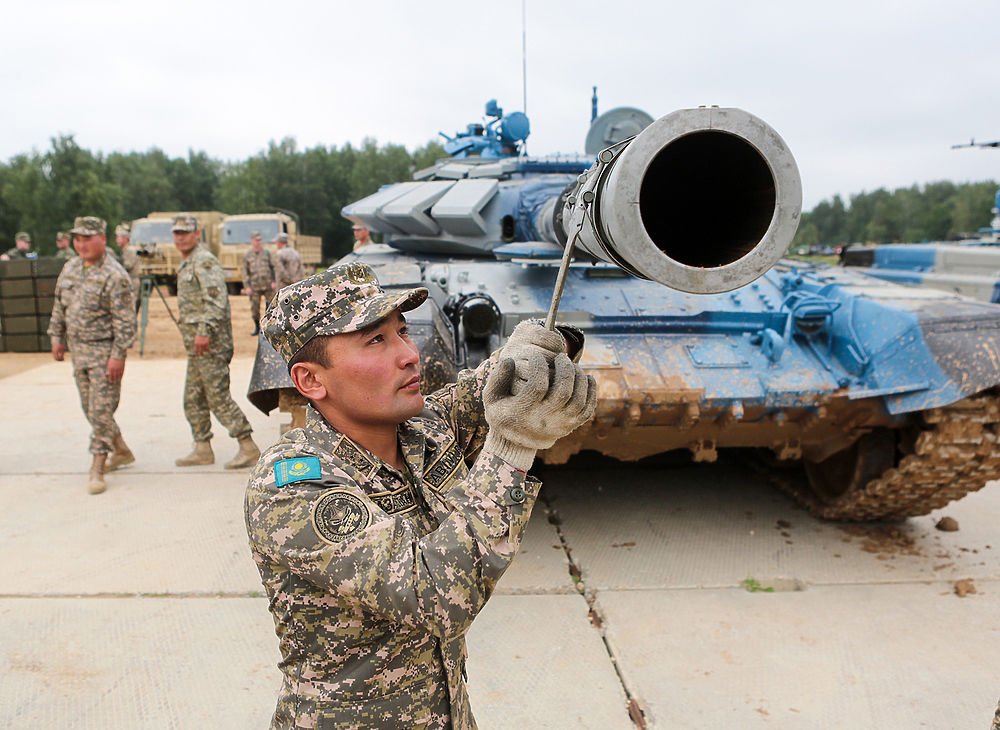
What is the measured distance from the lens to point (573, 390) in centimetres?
143

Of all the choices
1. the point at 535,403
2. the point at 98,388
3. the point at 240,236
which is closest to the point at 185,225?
the point at 98,388

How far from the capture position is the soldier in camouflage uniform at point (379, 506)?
4.25 feet

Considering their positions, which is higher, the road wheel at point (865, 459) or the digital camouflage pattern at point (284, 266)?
the digital camouflage pattern at point (284, 266)

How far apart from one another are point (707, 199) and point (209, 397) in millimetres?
4687

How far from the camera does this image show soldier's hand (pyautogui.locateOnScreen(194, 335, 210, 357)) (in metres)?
5.46

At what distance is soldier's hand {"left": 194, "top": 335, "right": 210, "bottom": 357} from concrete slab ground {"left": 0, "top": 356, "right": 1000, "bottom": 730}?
0.91 meters

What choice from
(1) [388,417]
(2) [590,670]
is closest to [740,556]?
(2) [590,670]

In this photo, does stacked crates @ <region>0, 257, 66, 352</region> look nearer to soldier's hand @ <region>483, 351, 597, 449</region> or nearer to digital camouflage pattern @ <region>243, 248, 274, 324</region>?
digital camouflage pattern @ <region>243, 248, 274, 324</region>

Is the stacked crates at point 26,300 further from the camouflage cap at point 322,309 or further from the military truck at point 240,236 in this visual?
the camouflage cap at point 322,309

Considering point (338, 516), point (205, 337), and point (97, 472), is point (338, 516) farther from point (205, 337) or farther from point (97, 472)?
point (97, 472)

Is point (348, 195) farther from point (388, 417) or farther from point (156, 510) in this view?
point (388, 417)

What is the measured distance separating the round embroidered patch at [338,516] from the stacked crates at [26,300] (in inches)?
469

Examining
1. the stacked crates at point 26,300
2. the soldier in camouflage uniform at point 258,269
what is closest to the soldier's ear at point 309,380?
the soldier in camouflage uniform at point 258,269

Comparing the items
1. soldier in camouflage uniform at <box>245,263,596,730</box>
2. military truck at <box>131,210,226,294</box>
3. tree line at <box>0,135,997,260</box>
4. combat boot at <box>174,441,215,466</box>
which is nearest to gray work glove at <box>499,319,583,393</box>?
soldier in camouflage uniform at <box>245,263,596,730</box>
